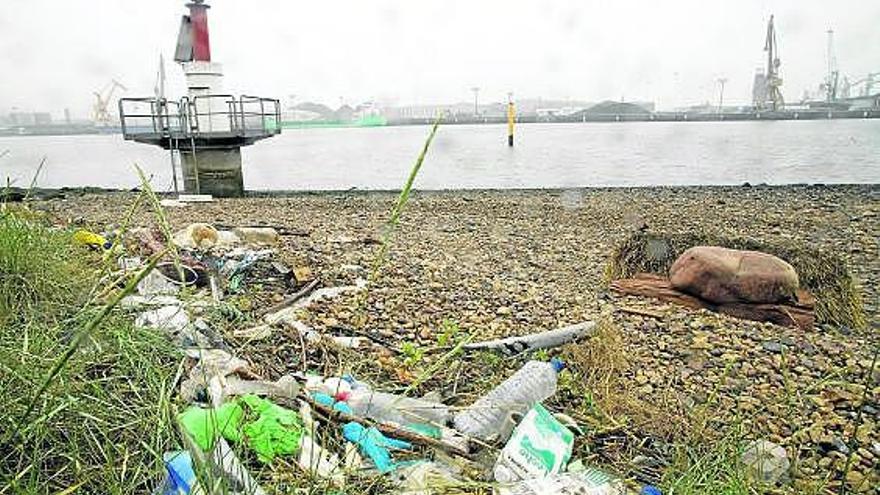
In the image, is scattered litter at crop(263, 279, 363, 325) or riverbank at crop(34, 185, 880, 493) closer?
riverbank at crop(34, 185, 880, 493)

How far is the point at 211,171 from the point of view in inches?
723

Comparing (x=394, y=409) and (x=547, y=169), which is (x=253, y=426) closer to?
(x=394, y=409)

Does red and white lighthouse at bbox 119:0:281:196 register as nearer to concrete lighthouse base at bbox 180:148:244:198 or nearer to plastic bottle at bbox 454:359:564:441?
concrete lighthouse base at bbox 180:148:244:198

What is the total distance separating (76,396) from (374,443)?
1135 millimetres

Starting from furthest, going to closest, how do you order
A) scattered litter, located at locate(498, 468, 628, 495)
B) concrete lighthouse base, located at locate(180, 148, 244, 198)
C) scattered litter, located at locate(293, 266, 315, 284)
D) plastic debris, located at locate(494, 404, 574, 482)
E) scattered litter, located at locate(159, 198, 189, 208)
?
concrete lighthouse base, located at locate(180, 148, 244, 198), scattered litter, located at locate(159, 198, 189, 208), scattered litter, located at locate(293, 266, 315, 284), plastic debris, located at locate(494, 404, 574, 482), scattered litter, located at locate(498, 468, 628, 495)

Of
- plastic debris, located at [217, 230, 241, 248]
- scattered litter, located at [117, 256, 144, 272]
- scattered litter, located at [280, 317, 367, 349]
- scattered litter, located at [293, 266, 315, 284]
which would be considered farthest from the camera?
plastic debris, located at [217, 230, 241, 248]

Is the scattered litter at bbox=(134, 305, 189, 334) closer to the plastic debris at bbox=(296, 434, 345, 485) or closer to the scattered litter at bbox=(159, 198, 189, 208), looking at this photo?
the plastic debris at bbox=(296, 434, 345, 485)

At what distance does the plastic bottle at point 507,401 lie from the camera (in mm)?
2947

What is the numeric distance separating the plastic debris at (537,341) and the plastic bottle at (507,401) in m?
0.39

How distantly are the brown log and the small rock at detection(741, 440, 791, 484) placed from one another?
280cm

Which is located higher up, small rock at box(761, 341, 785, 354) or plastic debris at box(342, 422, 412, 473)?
plastic debris at box(342, 422, 412, 473)

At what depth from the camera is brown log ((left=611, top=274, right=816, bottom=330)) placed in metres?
5.50

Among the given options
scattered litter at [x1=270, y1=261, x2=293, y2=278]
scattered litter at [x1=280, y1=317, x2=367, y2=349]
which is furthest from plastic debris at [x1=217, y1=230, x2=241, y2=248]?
scattered litter at [x1=280, y1=317, x2=367, y2=349]

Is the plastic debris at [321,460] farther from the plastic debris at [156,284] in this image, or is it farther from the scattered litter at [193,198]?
the scattered litter at [193,198]
